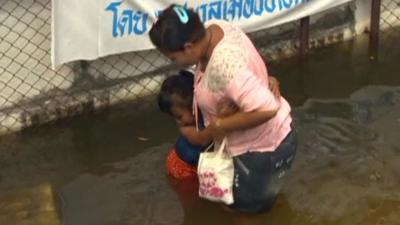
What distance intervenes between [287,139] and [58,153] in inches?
76.2

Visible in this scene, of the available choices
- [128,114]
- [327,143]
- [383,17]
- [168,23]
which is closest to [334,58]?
[383,17]

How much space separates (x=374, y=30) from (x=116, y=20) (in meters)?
2.40

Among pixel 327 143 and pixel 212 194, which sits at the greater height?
pixel 212 194

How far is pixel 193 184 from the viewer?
5.05 metres

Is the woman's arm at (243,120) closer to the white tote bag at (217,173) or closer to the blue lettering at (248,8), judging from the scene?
the white tote bag at (217,173)

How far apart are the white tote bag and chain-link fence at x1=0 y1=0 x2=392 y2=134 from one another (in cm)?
177

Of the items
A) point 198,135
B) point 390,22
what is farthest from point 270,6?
point 198,135

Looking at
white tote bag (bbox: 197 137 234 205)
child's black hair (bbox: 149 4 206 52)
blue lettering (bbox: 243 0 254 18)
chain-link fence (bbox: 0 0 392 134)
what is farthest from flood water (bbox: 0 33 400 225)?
child's black hair (bbox: 149 4 206 52)

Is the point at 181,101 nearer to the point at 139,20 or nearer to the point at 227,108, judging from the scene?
the point at 227,108

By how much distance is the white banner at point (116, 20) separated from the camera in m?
5.46

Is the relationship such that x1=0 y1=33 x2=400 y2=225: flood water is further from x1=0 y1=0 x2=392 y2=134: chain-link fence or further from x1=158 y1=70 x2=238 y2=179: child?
x1=158 y1=70 x2=238 y2=179: child

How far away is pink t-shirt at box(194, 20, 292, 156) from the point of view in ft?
12.9

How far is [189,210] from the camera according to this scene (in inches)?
192

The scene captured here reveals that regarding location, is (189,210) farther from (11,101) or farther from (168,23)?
(11,101)
